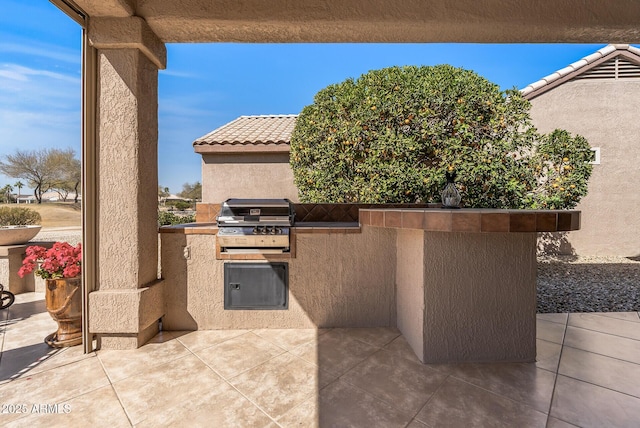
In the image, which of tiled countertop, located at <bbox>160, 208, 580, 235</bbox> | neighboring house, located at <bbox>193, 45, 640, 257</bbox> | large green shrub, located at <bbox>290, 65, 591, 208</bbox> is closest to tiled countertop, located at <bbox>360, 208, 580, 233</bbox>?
tiled countertop, located at <bbox>160, 208, 580, 235</bbox>

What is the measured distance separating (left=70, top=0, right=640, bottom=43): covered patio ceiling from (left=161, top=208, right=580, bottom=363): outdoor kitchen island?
1.89 metres

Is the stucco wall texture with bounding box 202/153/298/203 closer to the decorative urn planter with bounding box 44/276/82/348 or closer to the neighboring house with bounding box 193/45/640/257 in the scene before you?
the neighboring house with bounding box 193/45/640/257

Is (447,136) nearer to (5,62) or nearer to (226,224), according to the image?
(226,224)

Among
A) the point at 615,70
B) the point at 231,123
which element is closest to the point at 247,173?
the point at 231,123

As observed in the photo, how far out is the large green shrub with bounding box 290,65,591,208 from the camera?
16.1ft

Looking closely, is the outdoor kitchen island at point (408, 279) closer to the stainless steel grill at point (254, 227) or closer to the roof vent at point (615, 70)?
the stainless steel grill at point (254, 227)

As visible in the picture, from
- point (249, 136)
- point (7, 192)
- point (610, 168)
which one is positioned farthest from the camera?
point (610, 168)

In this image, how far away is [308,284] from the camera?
297cm

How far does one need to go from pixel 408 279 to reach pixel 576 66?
8471 mm

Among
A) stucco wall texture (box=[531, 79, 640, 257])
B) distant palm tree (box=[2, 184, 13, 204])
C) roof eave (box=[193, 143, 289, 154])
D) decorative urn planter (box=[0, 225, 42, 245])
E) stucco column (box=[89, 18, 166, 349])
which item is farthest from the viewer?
stucco wall texture (box=[531, 79, 640, 257])

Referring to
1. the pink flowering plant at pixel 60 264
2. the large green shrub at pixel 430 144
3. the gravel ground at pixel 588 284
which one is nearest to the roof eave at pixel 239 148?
the large green shrub at pixel 430 144

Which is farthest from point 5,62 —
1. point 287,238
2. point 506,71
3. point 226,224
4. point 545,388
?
point 506,71

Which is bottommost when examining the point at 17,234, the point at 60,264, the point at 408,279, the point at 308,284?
the point at 308,284

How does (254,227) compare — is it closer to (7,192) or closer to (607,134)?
(7,192)
